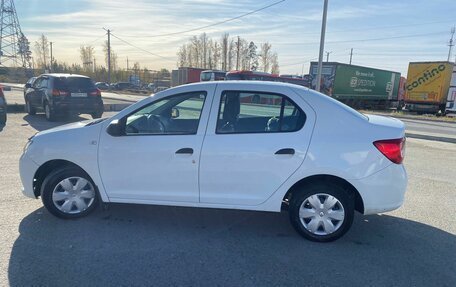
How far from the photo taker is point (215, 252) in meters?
3.30

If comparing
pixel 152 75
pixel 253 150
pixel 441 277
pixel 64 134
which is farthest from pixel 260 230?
pixel 152 75

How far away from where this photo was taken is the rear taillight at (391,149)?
135 inches

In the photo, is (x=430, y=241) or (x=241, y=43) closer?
(x=430, y=241)

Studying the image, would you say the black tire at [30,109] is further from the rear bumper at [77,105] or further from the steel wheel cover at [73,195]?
the steel wheel cover at [73,195]

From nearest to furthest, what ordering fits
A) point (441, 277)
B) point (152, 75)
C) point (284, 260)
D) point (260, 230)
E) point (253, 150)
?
point (441, 277) → point (284, 260) → point (253, 150) → point (260, 230) → point (152, 75)

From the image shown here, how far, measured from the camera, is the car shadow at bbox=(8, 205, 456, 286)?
287 cm

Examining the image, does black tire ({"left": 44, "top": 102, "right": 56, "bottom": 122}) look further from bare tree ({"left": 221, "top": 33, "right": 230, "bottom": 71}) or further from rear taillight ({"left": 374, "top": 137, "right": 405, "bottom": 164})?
bare tree ({"left": 221, "top": 33, "right": 230, "bottom": 71})

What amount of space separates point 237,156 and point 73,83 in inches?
387

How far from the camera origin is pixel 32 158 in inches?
152

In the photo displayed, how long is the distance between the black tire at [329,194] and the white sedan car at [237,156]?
0.01 m

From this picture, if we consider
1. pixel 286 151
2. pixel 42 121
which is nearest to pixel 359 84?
pixel 42 121

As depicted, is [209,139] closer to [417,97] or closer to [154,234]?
[154,234]

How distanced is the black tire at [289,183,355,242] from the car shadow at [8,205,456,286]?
0.09 m

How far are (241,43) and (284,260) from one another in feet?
231
